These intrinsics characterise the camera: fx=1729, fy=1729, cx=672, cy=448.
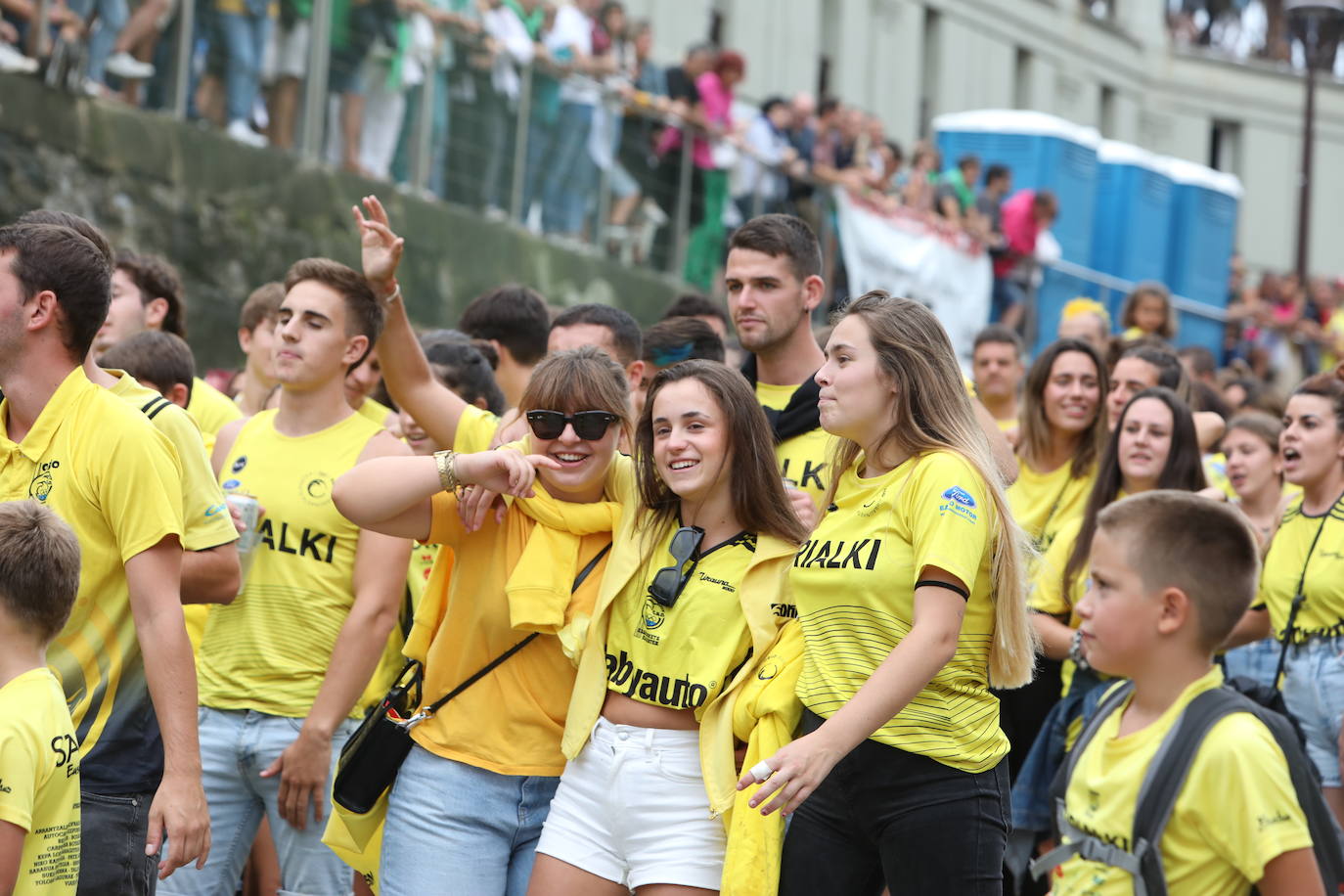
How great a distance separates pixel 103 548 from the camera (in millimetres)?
4070

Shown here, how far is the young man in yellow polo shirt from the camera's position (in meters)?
4.01

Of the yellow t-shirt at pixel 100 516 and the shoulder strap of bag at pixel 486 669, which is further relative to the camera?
the shoulder strap of bag at pixel 486 669

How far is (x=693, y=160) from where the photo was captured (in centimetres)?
1374

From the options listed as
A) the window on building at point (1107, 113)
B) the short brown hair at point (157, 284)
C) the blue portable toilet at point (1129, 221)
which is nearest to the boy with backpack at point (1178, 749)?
the short brown hair at point (157, 284)

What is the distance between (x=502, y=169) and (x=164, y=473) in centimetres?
863

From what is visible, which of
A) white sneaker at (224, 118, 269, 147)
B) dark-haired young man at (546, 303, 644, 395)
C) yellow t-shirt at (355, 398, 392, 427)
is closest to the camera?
yellow t-shirt at (355, 398, 392, 427)

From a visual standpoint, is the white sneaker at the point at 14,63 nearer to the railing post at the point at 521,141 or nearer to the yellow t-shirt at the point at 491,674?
the railing post at the point at 521,141

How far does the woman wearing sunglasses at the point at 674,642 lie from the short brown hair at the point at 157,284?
2892 millimetres

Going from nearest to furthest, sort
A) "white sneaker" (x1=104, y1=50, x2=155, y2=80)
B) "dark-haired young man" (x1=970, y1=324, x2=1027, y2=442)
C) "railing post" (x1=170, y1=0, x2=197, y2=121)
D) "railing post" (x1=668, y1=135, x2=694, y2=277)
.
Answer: "dark-haired young man" (x1=970, y1=324, x2=1027, y2=442), "white sneaker" (x1=104, y1=50, x2=155, y2=80), "railing post" (x1=170, y1=0, x2=197, y2=121), "railing post" (x1=668, y1=135, x2=694, y2=277)

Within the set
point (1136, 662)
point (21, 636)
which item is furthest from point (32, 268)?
point (1136, 662)

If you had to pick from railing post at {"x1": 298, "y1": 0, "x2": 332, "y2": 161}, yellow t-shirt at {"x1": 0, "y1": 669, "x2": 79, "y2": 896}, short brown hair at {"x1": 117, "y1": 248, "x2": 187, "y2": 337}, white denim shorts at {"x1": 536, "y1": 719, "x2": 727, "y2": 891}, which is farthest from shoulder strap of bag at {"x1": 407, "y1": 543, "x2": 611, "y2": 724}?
railing post at {"x1": 298, "y1": 0, "x2": 332, "y2": 161}

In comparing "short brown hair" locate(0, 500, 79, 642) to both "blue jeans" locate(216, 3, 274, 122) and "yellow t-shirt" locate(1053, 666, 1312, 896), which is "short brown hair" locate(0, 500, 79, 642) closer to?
"yellow t-shirt" locate(1053, 666, 1312, 896)

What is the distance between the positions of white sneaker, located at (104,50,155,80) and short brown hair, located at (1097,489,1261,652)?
24.8 feet

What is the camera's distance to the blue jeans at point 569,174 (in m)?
12.7
